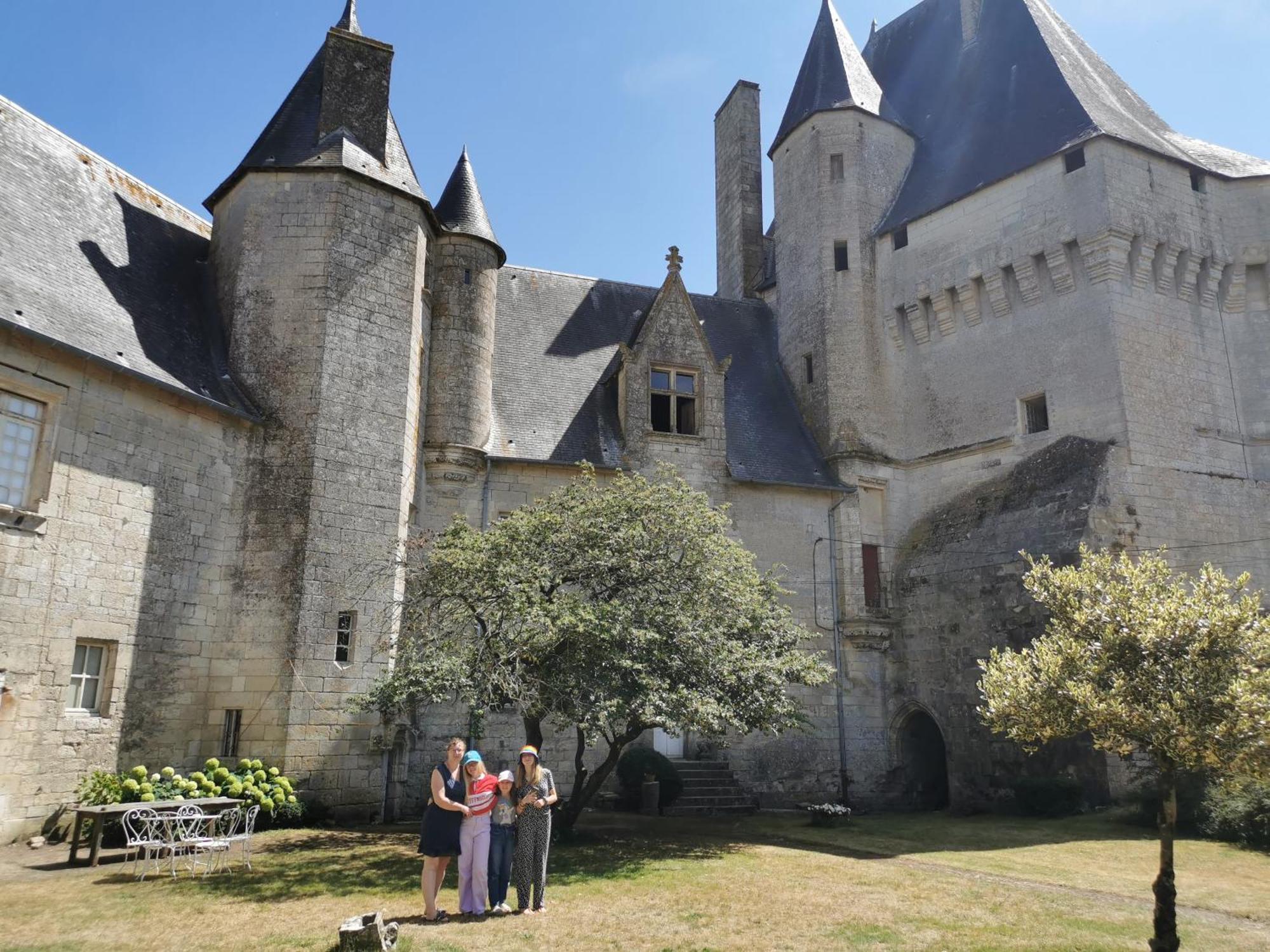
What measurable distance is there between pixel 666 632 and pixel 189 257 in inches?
411

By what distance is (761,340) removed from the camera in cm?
2273

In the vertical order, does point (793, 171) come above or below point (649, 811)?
above

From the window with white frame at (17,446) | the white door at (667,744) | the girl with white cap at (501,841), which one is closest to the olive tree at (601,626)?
the girl with white cap at (501,841)

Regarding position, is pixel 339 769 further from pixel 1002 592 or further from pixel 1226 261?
pixel 1226 261

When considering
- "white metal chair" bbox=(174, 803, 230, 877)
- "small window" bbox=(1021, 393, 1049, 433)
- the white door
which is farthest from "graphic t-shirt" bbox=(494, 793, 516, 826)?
"small window" bbox=(1021, 393, 1049, 433)

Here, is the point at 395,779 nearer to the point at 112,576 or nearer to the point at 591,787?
the point at 591,787

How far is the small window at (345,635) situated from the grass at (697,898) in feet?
8.02

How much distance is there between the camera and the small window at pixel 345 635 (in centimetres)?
1363

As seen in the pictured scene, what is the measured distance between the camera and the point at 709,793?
16.6 m

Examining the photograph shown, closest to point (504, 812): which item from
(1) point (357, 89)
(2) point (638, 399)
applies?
(2) point (638, 399)

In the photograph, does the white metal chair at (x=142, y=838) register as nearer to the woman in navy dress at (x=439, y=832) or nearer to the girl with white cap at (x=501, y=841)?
the woman in navy dress at (x=439, y=832)

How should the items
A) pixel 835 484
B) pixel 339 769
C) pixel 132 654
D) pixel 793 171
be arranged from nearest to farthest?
pixel 132 654 < pixel 339 769 < pixel 835 484 < pixel 793 171

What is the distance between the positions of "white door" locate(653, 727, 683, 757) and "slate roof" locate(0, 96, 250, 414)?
9.69 metres

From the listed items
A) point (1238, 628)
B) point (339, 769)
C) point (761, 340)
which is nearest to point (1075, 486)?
point (761, 340)
